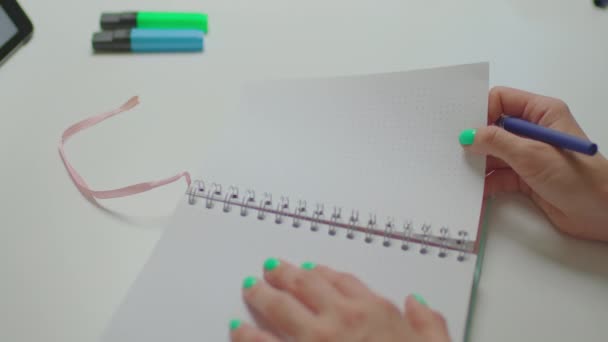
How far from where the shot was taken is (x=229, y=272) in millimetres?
537

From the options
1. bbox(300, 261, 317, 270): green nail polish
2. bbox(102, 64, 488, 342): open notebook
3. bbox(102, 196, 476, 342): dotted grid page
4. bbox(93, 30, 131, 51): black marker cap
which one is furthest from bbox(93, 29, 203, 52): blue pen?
bbox(300, 261, 317, 270): green nail polish

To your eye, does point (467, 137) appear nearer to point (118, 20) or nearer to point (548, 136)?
point (548, 136)

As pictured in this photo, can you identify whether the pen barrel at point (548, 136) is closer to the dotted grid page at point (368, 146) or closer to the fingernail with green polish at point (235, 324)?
the dotted grid page at point (368, 146)

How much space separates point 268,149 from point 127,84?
25 cm

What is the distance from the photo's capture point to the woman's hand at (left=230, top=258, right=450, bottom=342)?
0.46m

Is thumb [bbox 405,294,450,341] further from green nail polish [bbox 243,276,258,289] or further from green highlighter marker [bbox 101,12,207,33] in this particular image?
green highlighter marker [bbox 101,12,207,33]

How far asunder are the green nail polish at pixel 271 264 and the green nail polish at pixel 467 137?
9.4 inches

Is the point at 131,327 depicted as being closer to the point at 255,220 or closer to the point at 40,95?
the point at 255,220

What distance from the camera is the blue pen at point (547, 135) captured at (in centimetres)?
55

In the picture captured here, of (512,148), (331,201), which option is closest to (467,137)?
(512,148)

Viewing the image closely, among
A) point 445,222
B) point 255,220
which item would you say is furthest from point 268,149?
point 445,222

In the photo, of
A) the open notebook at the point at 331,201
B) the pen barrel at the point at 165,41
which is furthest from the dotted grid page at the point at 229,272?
the pen barrel at the point at 165,41

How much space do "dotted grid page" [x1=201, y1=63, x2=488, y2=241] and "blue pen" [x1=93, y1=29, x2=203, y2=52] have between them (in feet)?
0.63

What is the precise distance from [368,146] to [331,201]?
8cm
